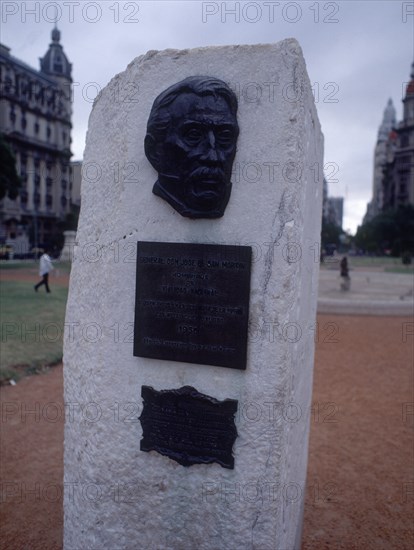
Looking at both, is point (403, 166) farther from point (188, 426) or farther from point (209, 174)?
point (188, 426)

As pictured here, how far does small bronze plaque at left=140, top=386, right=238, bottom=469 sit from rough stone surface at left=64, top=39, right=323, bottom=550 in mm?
43

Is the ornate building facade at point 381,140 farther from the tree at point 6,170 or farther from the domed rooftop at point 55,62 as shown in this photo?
the tree at point 6,170

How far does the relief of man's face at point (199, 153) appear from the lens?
2.22 metres

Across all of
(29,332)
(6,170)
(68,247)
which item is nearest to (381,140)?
(68,247)

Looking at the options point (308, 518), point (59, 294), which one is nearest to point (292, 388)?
point (308, 518)

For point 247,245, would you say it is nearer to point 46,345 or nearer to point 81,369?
point 81,369

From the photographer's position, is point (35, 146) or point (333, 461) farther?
point (35, 146)

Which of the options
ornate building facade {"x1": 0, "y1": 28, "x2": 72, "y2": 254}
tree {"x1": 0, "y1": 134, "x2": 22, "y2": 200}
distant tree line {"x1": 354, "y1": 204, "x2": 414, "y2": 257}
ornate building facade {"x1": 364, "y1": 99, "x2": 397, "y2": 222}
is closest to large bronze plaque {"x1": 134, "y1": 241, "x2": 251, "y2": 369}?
tree {"x1": 0, "y1": 134, "x2": 22, "y2": 200}

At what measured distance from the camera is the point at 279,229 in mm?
2221

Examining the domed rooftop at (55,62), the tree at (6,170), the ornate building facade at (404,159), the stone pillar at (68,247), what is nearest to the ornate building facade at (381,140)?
the ornate building facade at (404,159)

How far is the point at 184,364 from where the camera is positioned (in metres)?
2.39

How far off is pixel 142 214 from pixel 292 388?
1.13 m

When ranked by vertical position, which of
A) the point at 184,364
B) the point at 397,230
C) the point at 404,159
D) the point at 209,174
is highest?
the point at 404,159

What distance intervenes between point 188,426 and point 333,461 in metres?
2.67
